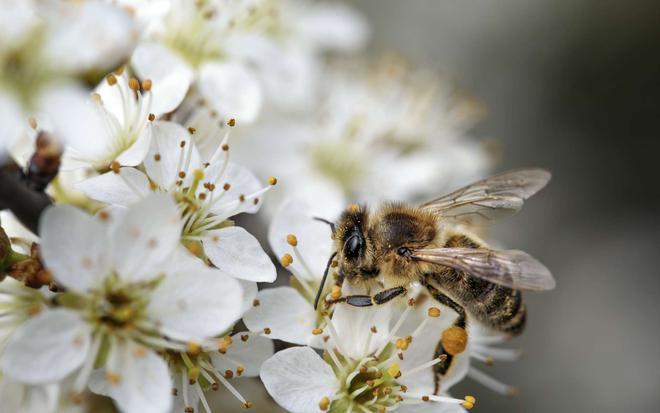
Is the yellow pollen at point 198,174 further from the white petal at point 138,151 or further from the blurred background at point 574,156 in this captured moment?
the blurred background at point 574,156

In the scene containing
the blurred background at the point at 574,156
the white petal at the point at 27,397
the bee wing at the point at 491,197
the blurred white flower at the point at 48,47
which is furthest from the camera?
the blurred background at the point at 574,156

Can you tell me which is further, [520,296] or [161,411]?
[520,296]

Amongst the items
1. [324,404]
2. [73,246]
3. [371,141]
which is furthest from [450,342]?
[371,141]

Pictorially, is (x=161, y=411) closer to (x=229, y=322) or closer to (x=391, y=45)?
(x=229, y=322)

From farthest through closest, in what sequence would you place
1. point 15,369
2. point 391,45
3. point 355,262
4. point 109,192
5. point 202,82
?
point 391,45 < point 202,82 < point 355,262 < point 109,192 < point 15,369

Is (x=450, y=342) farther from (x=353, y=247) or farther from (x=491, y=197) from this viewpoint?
(x=491, y=197)

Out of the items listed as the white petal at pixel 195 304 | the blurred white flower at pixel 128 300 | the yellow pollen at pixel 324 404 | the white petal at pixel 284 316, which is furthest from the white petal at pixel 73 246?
the yellow pollen at pixel 324 404

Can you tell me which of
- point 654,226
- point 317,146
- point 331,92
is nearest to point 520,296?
point 317,146
